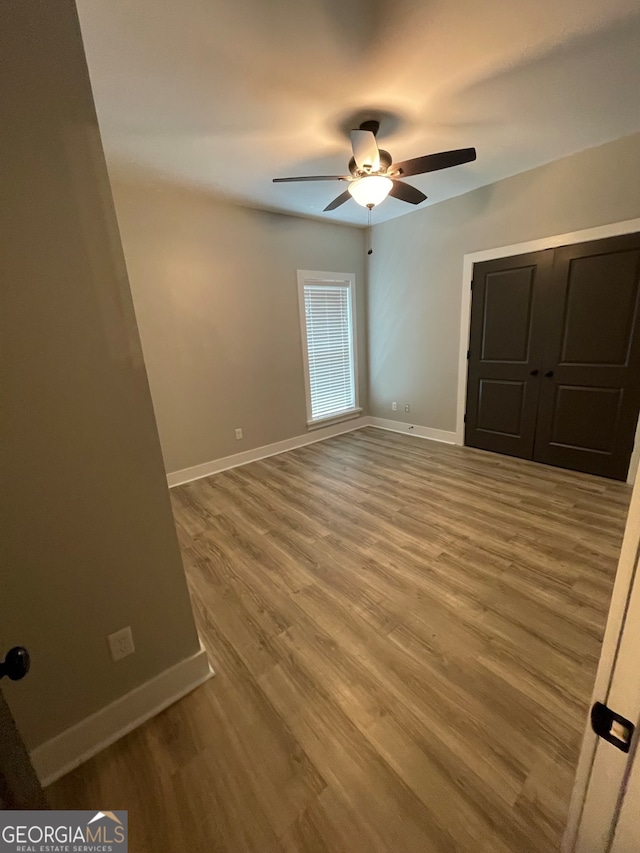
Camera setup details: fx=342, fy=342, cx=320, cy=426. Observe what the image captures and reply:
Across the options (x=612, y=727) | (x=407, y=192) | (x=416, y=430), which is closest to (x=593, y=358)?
(x=416, y=430)

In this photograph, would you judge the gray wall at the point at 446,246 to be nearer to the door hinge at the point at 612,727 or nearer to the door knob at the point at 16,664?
the door hinge at the point at 612,727

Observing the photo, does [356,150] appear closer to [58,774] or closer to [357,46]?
[357,46]

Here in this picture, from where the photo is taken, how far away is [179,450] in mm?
3471

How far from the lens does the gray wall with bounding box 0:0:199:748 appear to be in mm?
893

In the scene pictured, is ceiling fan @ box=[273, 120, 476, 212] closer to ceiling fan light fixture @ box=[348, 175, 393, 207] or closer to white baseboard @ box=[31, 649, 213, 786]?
ceiling fan light fixture @ box=[348, 175, 393, 207]

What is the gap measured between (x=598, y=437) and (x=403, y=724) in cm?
302

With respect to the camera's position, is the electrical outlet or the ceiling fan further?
the ceiling fan

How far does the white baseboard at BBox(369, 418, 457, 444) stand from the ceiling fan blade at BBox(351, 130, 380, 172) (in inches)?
115

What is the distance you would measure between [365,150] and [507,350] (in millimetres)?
2363

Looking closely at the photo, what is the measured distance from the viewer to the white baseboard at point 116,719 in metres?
1.15


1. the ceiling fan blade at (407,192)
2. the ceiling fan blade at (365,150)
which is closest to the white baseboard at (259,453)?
the ceiling fan blade at (407,192)

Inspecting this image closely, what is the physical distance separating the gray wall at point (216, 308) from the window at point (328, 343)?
0.41 feet

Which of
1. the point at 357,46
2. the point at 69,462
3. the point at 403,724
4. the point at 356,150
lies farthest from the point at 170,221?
the point at 403,724

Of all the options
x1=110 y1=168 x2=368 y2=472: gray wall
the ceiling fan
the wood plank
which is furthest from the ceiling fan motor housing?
the wood plank
